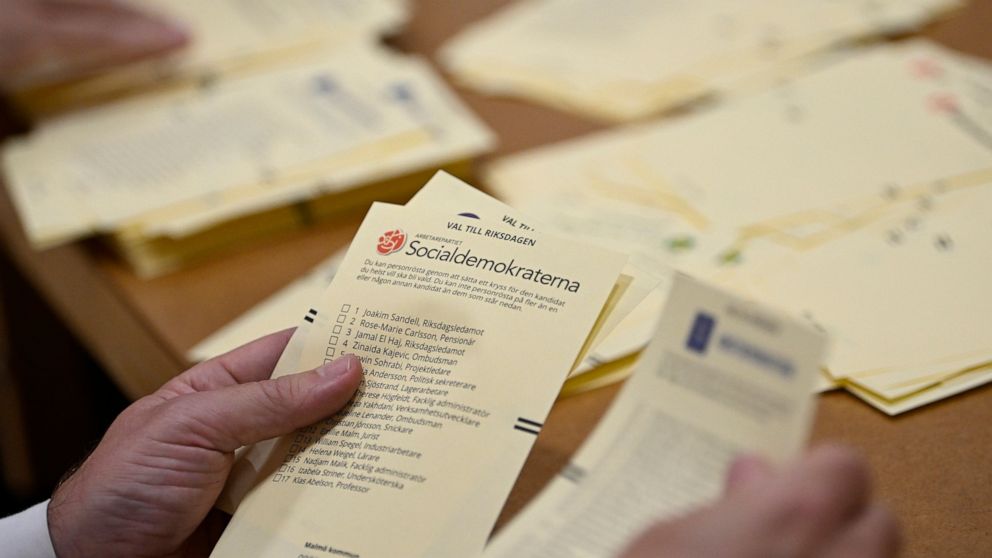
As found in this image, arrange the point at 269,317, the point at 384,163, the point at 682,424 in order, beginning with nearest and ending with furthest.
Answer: the point at 682,424 < the point at 269,317 < the point at 384,163

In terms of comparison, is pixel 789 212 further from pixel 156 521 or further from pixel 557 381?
pixel 156 521

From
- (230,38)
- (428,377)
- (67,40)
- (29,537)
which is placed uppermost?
(230,38)

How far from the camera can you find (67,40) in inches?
50.7

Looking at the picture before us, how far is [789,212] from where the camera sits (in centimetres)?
97

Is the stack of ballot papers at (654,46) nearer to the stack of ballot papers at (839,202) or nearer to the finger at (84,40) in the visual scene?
the stack of ballot papers at (839,202)

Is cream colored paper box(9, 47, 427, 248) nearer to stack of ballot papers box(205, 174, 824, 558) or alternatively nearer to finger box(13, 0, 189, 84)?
finger box(13, 0, 189, 84)

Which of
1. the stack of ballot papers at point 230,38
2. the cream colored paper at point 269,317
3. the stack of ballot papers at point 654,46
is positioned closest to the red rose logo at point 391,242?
the cream colored paper at point 269,317

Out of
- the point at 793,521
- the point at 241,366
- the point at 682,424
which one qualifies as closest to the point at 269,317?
the point at 241,366

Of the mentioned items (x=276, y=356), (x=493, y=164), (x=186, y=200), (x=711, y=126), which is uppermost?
(x=711, y=126)

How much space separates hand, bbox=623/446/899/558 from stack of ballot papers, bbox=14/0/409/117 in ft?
3.38

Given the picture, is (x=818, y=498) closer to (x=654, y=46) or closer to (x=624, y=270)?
(x=624, y=270)

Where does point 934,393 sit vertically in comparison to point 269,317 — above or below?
above

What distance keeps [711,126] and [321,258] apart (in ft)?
1.52

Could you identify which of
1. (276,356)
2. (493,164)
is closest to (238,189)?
(493,164)
